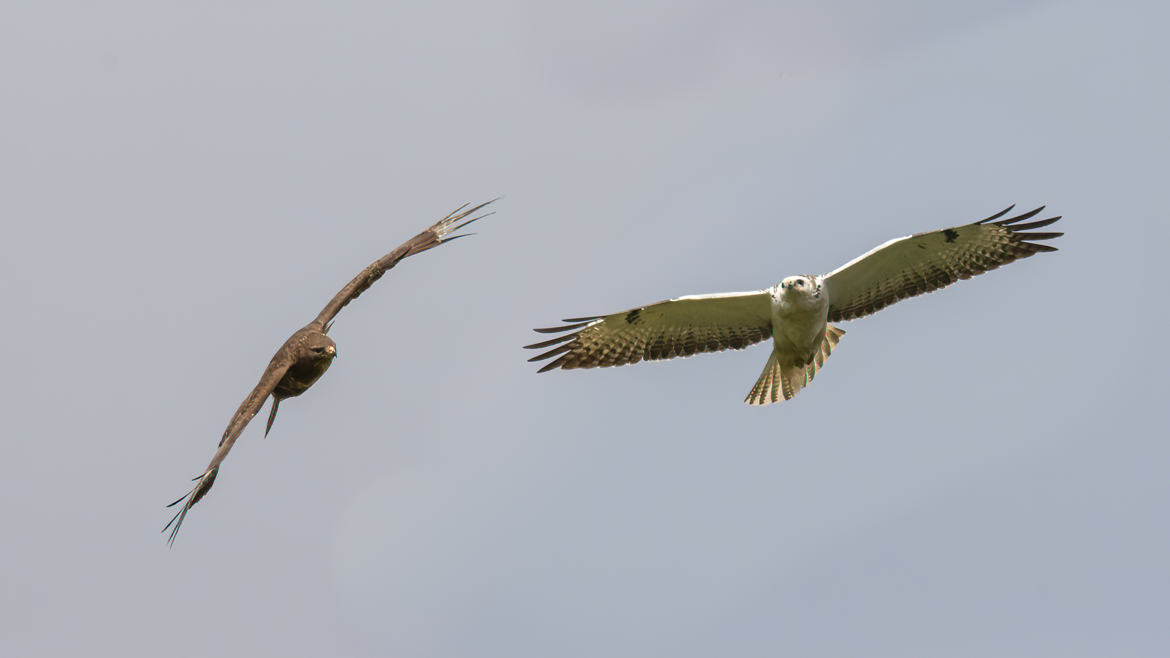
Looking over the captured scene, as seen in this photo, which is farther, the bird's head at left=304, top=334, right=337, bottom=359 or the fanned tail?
the fanned tail

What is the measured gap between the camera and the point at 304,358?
14.7 m

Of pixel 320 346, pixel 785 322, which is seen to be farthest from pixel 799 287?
pixel 320 346

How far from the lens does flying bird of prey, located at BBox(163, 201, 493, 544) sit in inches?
497

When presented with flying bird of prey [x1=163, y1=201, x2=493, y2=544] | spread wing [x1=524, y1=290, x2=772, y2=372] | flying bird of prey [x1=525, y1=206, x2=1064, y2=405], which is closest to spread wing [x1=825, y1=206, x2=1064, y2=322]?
flying bird of prey [x1=525, y1=206, x2=1064, y2=405]

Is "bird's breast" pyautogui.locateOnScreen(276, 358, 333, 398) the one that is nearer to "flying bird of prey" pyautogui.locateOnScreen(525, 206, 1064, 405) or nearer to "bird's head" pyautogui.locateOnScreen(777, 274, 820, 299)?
"flying bird of prey" pyautogui.locateOnScreen(525, 206, 1064, 405)

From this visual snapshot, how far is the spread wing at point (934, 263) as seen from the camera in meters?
15.5

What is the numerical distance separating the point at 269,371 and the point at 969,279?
7.72m

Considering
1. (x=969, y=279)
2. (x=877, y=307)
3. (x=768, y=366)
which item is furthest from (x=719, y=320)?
(x=969, y=279)

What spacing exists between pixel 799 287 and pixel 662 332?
1950mm

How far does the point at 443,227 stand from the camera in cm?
1808

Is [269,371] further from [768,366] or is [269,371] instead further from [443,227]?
[768,366]

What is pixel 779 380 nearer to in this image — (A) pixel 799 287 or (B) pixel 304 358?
(A) pixel 799 287

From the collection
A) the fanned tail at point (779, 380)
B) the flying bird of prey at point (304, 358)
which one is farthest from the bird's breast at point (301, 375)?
the fanned tail at point (779, 380)

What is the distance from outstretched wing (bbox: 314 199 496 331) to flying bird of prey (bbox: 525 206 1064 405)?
2.16 meters
